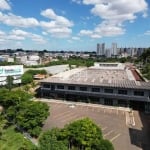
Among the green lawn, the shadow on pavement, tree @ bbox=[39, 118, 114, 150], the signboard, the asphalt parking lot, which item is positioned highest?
the signboard

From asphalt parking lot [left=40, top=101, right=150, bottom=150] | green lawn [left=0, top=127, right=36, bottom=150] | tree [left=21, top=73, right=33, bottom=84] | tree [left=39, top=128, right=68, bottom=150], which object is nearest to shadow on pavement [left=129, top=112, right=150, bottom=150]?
asphalt parking lot [left=40, top=101, right=150, bottom=150]

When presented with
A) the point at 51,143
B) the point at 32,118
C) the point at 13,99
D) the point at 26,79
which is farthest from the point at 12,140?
the point at 26,79

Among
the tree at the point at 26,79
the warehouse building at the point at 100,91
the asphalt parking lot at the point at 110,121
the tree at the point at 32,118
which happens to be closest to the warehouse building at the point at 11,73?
the tree at the point at 26,79

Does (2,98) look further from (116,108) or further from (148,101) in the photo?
(148,101)

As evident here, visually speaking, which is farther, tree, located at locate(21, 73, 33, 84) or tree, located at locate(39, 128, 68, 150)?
tree, located at locate(21, 73, 33, 84)

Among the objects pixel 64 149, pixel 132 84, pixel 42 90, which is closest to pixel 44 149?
pixel 64 149

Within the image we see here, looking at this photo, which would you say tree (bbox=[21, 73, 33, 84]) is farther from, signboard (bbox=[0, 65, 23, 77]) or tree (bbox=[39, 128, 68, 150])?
tree (bbox=[39, 128, 68, 150])

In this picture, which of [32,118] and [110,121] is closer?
[32,118]

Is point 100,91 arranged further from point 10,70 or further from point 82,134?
point 10,70
